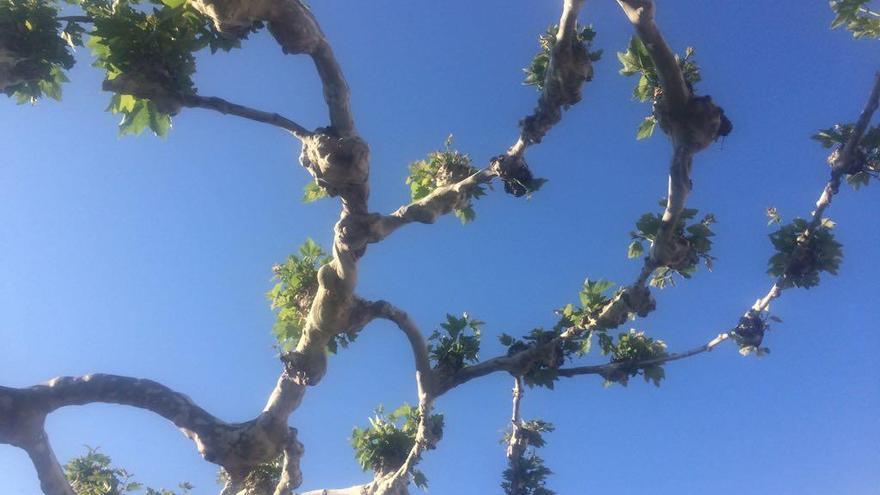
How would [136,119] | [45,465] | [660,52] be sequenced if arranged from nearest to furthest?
[660,52] → [45,465] → [136,119]

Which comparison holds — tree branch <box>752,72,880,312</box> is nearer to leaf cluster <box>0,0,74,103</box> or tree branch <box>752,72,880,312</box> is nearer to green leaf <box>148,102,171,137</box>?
green leaf <box>148,102,171,137</box>

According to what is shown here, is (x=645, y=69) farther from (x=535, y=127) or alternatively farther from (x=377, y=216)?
(x=377, y=216)

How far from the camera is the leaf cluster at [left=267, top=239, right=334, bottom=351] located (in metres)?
12.5

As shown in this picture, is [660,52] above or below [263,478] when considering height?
above

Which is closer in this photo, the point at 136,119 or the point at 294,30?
the point at 294,30

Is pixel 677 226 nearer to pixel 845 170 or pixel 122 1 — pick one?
pixel 845 170

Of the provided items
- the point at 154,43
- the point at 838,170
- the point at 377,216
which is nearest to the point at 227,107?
the point at 154,43

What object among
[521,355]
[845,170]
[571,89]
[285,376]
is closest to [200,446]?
[285,376]

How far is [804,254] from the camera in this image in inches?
392

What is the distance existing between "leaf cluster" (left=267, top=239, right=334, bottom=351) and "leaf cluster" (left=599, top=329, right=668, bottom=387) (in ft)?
19.9

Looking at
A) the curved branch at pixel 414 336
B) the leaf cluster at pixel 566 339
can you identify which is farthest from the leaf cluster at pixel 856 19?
the curved branch at pixel 414 336

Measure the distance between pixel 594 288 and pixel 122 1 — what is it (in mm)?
10243

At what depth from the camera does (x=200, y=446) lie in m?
10.3

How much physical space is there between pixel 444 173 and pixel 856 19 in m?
7.70
